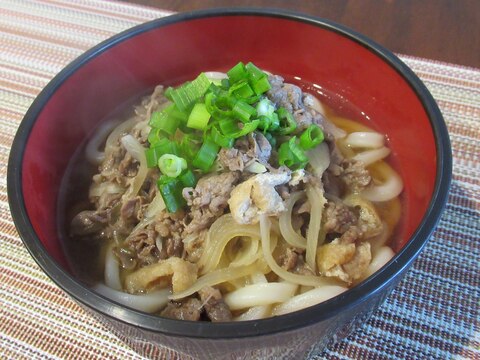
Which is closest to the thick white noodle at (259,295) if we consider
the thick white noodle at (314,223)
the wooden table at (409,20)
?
the thick white noodle at (314,223)

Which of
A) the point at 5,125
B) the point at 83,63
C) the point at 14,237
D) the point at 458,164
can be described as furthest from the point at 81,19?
Answer: the point at 458,164

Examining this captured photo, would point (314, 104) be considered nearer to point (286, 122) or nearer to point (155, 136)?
point (286, 122)

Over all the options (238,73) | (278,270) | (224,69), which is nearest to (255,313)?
(278,270)

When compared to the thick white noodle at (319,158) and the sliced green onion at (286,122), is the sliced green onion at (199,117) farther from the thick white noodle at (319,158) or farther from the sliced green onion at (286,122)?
the thick white noodle at (319,158)

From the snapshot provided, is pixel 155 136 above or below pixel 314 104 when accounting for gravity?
below

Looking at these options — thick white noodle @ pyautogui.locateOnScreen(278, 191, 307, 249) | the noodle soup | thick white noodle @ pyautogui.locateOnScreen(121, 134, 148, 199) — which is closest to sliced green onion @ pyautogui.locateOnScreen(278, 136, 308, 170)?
the noodle soup

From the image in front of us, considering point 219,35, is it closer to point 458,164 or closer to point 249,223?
point 249,223

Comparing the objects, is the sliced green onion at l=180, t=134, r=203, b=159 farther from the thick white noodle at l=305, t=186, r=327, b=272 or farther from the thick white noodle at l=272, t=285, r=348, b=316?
the thick white noodle at l=272, t=285, r=348, b=316
